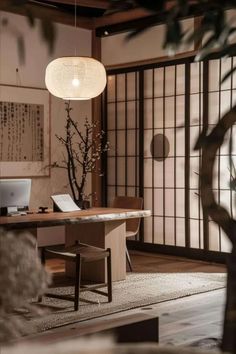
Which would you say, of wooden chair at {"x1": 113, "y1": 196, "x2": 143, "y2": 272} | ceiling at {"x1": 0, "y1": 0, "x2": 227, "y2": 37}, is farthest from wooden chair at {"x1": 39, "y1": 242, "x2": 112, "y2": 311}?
ceiling at {"x1": 0, "y1": 0, "x2": 227, "y2": 37}

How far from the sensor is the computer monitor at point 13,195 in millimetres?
4988

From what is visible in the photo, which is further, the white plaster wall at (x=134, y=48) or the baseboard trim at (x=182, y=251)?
the white plaster wall at (x=134, y=48)

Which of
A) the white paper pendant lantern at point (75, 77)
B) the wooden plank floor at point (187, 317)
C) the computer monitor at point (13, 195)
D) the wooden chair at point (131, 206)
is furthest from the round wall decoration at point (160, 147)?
the computer monitor at point (13, 195)

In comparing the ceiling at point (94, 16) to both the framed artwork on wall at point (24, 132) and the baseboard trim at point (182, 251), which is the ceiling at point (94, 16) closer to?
the framed artwork on wall at point (24, 132)

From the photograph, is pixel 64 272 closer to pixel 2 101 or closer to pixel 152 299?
pixel 152 299

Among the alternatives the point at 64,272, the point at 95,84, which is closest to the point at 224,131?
the point at 95,84

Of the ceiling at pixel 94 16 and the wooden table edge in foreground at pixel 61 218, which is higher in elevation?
the ceiling at pixel 94 16

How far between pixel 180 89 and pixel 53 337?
550cm

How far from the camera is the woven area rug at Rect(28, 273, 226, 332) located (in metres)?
4.23

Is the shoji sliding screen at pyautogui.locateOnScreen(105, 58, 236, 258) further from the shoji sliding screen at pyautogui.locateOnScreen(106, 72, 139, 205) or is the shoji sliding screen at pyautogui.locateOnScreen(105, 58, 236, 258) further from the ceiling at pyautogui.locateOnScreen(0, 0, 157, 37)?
the ceiling at pyautogui.locateOnScreen(0, 0, 157, 37)

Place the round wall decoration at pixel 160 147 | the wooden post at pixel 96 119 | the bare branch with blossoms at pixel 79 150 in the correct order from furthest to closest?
the wooden post at pixel 96 119
the bare branch with blossoms at pixel 79 150
the round wall decoration at pixel 160 147

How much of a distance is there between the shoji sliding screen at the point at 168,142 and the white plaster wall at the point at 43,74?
1.55ft

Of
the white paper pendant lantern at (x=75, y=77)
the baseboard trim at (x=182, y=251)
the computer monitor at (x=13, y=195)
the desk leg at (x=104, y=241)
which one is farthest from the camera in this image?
the baseboard trim at (x=182, y=251)

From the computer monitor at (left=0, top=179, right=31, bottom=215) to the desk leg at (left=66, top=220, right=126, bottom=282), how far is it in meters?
0.69
